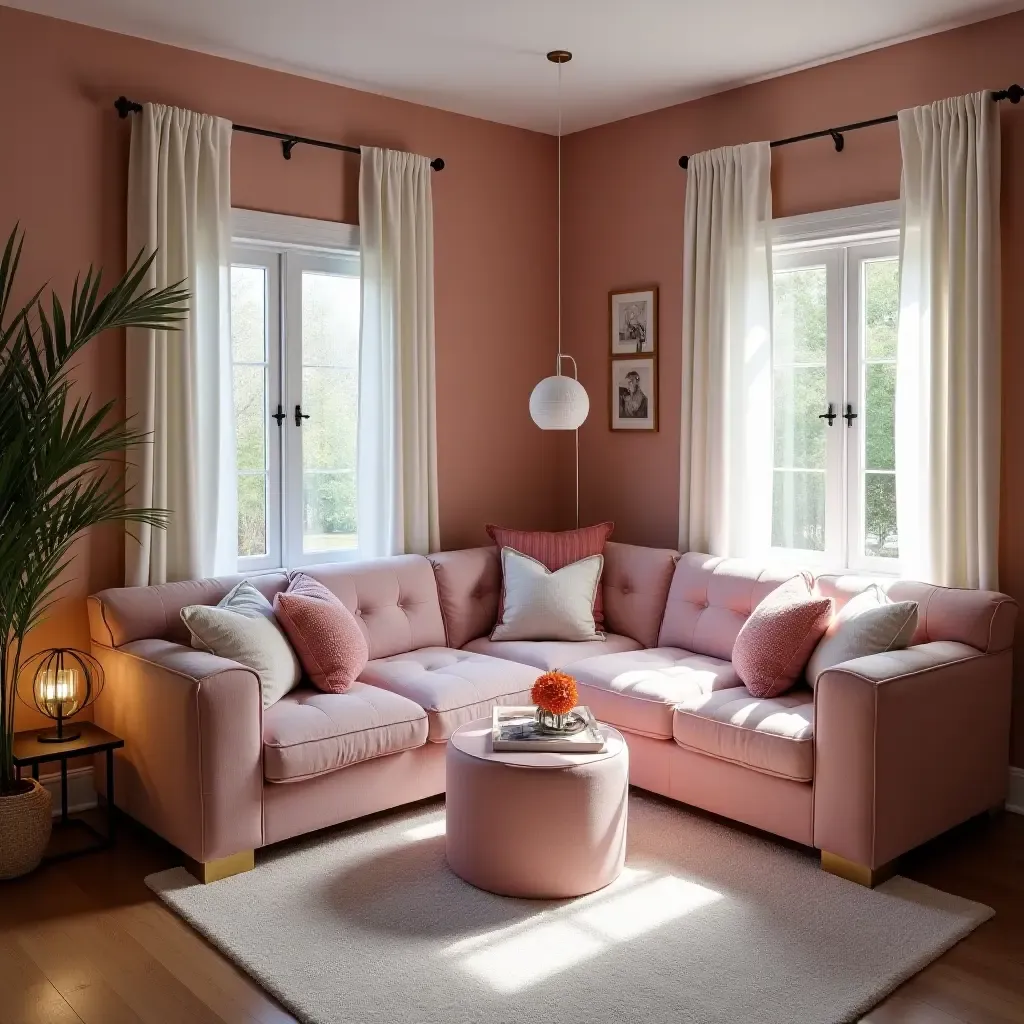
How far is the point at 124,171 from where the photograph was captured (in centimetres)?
395

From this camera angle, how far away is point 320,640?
3.73 meters

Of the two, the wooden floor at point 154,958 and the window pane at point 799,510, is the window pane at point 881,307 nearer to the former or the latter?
the window pane at point 799,510

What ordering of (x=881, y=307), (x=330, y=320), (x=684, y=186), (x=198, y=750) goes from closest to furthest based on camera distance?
(x=198, y=750) → (x=881, y=307) → (x=330, y=320) → (x=684, y=186)

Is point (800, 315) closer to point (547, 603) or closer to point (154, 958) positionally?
point (547, 603)

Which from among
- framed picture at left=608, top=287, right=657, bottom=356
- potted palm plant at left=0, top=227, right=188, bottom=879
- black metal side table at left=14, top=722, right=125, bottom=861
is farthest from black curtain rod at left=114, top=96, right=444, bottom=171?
black metal side table at left=14, top=722, right=125, bottom=861

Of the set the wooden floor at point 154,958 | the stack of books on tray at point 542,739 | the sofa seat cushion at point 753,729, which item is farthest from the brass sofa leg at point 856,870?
the stack of books on tray at point 542,739

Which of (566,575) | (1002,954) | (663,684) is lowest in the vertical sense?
(1002,954)

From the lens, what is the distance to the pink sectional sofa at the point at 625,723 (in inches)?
126

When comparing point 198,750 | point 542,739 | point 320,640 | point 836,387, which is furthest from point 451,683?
point 836,387

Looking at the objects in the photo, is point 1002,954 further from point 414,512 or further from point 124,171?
point 124,171

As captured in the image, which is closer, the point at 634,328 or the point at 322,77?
the point at 322,77

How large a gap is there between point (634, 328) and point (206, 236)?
203 cm

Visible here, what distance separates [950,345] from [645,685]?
5.39ft

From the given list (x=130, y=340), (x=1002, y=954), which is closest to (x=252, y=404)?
(x=130, y=340)
